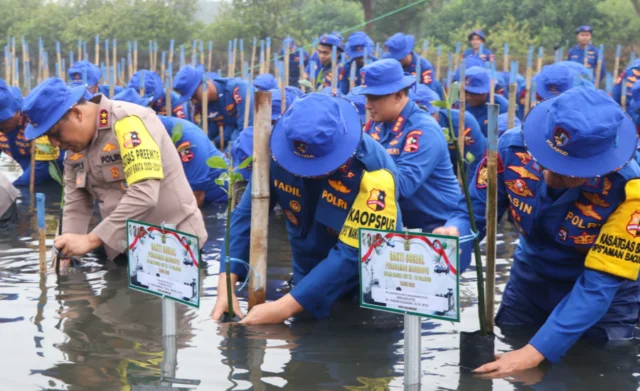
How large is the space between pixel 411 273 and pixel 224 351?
1274 mm

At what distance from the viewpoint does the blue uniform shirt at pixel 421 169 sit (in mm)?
5270

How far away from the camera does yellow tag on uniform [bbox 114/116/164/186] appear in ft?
15.5

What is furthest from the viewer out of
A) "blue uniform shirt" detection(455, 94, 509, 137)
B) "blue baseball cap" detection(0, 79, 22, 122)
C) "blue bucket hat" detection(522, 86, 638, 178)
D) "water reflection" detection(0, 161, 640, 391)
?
"blue uniform shirt" detection(455, 94, 509, 137)

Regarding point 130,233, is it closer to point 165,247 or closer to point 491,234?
point 165,247

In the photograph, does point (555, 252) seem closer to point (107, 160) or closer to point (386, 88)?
point (386, 88)

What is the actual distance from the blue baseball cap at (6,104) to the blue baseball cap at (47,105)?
9.69ft

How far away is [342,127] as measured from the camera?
12.3ft

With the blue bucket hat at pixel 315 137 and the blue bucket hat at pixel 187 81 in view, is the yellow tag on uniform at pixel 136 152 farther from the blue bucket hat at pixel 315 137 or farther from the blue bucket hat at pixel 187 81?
the blue bucket hat at pixel 187 81

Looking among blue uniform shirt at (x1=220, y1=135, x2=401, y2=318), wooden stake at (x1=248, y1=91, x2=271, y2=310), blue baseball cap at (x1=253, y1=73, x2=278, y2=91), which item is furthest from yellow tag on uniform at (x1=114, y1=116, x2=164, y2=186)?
blue baseball cap at (x1=253, y1=73, x2=278, y2=91)

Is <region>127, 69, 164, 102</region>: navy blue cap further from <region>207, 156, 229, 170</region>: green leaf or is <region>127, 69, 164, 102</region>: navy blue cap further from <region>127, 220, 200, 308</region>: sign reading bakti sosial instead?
<region>127, 220, 200, 308</region>: sign reading bakti sosial

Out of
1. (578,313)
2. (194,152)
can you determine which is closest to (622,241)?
(578,313)

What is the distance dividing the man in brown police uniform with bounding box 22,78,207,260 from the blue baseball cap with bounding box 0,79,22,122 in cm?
233

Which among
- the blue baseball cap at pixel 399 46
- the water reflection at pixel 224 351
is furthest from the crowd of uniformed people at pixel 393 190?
the blue baseball cap at pixel 399 46

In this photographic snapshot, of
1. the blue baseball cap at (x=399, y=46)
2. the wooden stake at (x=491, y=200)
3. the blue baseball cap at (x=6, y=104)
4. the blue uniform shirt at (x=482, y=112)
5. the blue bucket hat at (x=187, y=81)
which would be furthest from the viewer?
the blue baseball cap at (x=399, y=46)
